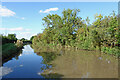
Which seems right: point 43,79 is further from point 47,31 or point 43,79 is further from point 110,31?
point 47,31

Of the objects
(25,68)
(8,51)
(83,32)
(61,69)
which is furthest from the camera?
(83,32)

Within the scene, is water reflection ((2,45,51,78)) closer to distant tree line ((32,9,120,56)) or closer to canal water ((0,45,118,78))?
canal water ((0,45,118,78))

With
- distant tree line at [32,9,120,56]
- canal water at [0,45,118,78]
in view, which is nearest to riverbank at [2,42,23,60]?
canal water at [0,45,118,78]

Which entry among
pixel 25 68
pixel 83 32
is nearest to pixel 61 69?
pixel 25 68

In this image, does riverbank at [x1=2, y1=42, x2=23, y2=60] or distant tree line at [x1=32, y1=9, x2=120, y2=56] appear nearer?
riverbank at [x1=2, y1=42, x2=23, y2=60]

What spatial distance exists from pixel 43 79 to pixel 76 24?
1077 inches

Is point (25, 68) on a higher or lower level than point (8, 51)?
lower

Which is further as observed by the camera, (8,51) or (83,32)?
(83,32)

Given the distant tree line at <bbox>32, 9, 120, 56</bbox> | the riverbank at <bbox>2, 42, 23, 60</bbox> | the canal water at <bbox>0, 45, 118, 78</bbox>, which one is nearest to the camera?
the canal water at <bbox>0, 45, 118, 78</bbox>

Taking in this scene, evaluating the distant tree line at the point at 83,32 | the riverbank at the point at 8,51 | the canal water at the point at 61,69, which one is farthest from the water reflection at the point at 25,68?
the distant tree line at the point at 83,32

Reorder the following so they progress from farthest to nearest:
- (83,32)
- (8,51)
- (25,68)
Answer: (83,32)
(8,51)
(25,68)

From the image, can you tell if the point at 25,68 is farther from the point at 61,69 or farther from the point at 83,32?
the point at 83,32

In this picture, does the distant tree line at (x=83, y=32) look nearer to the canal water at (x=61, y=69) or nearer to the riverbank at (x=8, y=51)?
the canal water at (x=61, y=69)

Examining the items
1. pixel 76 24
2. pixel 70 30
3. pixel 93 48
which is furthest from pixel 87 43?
pixel 76 24
